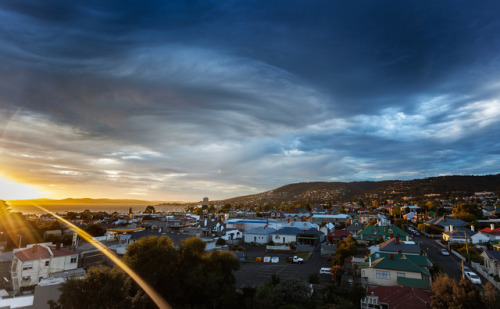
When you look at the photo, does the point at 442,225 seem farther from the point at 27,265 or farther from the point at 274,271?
the point at 27,265

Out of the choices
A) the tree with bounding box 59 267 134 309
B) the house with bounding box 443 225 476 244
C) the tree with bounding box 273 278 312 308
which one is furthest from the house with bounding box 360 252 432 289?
the house with bounding box 443 225 476 244

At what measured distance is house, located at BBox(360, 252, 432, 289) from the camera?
25.9m

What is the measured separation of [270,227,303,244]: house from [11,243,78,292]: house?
3495 cm

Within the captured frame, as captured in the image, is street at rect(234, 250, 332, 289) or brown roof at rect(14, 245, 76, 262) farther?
street at rect(234, 250, 332, 289)

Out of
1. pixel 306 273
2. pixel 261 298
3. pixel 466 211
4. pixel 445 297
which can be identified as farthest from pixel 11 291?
pixel 466 211

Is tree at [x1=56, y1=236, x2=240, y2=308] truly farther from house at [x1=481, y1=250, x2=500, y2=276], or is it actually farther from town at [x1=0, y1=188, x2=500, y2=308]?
house at [x1=481, y1=250, x2=500, y2=276]

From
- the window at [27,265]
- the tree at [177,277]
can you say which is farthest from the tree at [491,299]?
the window at [27,265]

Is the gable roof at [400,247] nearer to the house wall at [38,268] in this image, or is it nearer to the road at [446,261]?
the road at [446,261]

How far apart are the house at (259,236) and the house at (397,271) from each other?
29.5m

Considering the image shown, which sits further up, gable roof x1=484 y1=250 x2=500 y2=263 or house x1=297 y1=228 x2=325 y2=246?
gable roof x1=484 y1=250 x2=500 y2=263

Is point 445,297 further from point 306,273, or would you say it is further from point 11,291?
point 11,291

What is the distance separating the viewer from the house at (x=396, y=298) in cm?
2087

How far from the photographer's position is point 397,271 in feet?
89.7

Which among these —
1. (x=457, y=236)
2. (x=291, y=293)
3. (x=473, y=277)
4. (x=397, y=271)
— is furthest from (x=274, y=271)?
(x=457, y=236)
